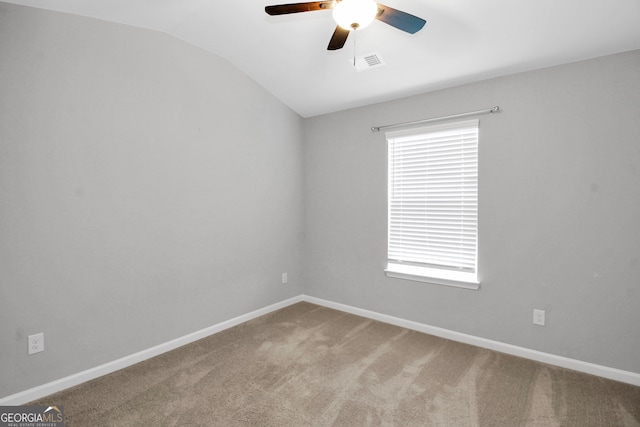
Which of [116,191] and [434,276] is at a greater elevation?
[116,191]

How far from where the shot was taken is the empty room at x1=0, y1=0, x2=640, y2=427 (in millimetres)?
2016

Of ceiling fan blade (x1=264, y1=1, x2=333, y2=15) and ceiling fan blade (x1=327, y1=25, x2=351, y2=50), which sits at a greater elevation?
ceiling fan blade (x1=264, y1=1, x2=333, y2=15)

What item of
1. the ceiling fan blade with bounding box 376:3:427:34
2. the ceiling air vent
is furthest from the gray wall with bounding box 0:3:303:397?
the ceiling fan blade with bounding box 376:3:427:34

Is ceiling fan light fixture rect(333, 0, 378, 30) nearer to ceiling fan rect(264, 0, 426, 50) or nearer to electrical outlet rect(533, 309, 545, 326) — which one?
ceiling fan rect(264, 0, 426, 50)

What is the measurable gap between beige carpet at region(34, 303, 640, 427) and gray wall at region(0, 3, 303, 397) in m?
0.42

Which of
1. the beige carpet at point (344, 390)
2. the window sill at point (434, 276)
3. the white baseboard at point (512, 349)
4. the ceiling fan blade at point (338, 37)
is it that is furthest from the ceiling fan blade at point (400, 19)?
the white baseboard at point (512, 349)

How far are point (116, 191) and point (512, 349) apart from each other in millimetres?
3491

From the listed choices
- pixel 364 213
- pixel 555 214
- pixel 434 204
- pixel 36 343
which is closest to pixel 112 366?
pixel 36 343

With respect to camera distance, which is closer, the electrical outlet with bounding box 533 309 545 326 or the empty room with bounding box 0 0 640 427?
the empty room with bounding box 0 0 640 427

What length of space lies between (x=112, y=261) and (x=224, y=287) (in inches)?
42.8

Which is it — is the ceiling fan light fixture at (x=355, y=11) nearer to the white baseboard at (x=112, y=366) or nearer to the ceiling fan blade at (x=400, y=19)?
the ceiling fan blade at (x=400, y=19)

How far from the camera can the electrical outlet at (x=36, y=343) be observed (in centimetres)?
206

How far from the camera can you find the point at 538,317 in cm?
257

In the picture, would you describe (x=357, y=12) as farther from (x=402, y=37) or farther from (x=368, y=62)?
(x=368, y=62)
